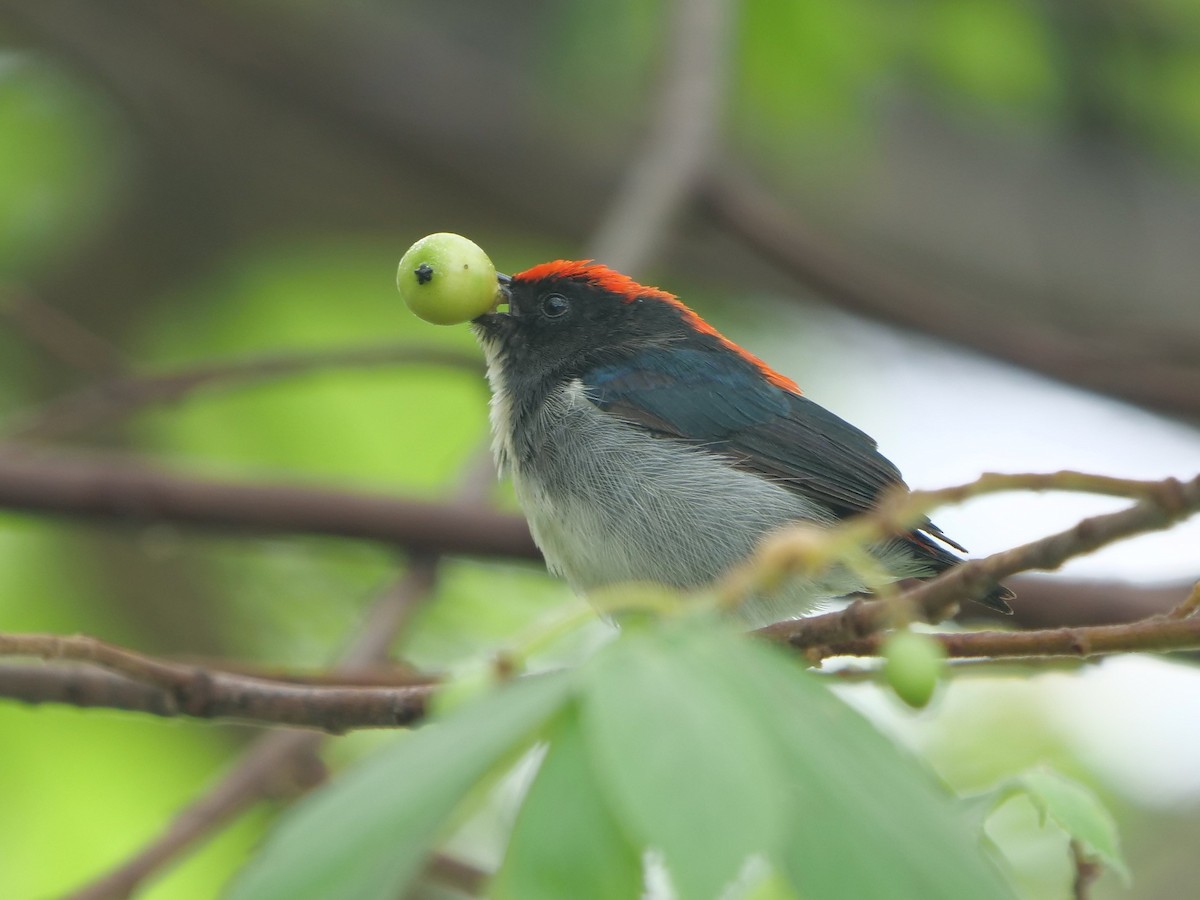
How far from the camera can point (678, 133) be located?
220 inches

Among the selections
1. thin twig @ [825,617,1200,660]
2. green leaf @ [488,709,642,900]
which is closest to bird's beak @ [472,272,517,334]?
thin twig @ [825,617,1200,660]

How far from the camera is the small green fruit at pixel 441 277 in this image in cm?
258

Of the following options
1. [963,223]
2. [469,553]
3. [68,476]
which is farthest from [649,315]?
[963,223]

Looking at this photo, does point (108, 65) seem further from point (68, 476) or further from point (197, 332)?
point (68, 476)

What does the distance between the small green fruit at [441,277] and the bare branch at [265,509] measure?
148cm

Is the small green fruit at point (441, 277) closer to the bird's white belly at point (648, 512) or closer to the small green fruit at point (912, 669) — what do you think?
the bird's white belly at point (648, 512)

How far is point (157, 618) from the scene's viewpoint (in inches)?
258

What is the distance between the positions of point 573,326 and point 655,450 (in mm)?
634

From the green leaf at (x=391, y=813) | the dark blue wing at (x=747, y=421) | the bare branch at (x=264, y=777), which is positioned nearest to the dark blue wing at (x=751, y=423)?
the dark blue wing at (x=747, y=421)

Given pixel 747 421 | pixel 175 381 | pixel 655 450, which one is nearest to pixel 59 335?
pixel 175 381

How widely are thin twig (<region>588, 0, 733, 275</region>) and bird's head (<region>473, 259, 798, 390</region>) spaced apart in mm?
966

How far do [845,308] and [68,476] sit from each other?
3064 mm

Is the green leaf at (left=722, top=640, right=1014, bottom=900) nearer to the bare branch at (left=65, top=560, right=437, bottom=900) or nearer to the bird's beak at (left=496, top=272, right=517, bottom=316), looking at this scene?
the bare branch at (left=65, top=560, right=437, bottom=900)

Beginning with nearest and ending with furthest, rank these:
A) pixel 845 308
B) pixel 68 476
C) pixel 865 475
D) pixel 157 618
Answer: pixel 865 475 → pixel 68 476 → pixel 845 308 → pixel 157 618
